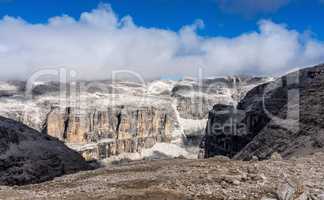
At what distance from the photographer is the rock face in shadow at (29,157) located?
62156 millimetres

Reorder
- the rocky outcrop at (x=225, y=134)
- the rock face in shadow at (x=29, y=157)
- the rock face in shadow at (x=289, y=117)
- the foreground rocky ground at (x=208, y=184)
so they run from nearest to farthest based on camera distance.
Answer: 1. the foreground rocky ground at (x=208, y=184)
2. the rock face in shadow at (x=289, y=117)
3. the rock face in shadow at (x=29, y=157)
4. the rocky outcrop at (x=225, y=134)

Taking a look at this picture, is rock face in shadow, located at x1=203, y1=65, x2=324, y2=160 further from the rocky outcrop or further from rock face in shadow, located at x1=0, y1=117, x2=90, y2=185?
rock face in shadow, located at x1=0, y1=117, x2=90, y2=185

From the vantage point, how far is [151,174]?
27453 mm

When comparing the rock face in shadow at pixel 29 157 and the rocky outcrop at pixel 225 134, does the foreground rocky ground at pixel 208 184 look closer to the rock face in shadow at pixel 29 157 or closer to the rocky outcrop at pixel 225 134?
the rock face in shadow at pixel 29 157

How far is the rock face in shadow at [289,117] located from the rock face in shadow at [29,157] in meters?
24.4

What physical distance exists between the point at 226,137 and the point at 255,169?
2245 inches

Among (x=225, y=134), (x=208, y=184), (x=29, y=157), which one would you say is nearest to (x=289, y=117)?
(x=208, y=184)

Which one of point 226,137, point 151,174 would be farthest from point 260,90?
point 151,174

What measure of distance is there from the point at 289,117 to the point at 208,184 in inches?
1091

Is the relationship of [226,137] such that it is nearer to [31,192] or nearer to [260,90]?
[260,90]

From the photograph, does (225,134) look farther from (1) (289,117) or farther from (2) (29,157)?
(1) (289,117)

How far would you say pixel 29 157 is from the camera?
69.4 m

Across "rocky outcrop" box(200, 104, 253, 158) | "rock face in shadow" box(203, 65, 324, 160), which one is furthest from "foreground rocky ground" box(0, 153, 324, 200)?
"rocky outcrop" box(200, 104, 253, 158)

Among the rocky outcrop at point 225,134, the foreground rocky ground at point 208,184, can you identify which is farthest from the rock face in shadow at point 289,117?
the foreground rocky ground at point 208,184
